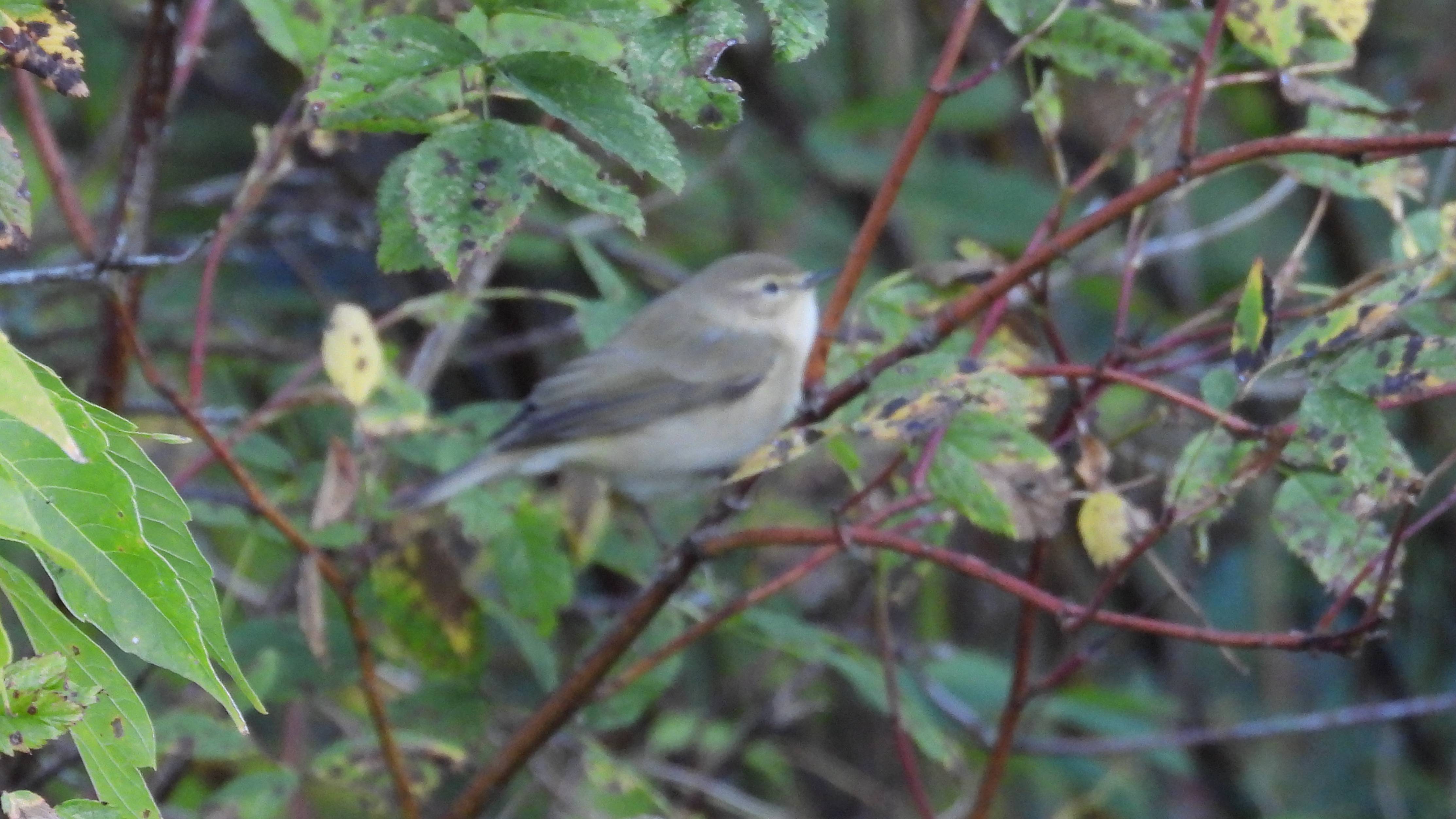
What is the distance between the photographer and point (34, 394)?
2.69 feet

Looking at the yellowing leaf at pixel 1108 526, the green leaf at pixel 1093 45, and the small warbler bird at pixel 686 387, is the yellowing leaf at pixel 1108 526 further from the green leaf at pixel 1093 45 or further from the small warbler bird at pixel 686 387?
the small warbler bird at pixel 686 387

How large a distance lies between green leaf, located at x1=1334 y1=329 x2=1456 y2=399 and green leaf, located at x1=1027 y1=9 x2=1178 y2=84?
1.98 ft

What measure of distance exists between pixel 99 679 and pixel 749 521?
2570 mm

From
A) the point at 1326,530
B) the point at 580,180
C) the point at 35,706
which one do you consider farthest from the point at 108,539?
the point at 1326,530

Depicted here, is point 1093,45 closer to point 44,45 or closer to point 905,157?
point 905,157

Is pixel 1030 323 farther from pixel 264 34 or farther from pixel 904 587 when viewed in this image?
pixel 264 34

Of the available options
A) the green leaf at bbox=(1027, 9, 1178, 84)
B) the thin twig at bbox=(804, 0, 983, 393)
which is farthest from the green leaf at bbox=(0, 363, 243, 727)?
the green leaf at bbox=(1027, 9, 1178, 84)

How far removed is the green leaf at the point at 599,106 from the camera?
3.92 ft

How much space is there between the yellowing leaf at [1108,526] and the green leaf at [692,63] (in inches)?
27.3

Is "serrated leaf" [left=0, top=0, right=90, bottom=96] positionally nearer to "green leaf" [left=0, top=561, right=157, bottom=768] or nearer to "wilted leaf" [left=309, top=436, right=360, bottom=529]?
"green leaf" [left=0, top=561, right=157, bottom=768]

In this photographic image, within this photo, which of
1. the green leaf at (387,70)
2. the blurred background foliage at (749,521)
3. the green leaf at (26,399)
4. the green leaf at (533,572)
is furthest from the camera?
the blurred background foliage at (749,521)

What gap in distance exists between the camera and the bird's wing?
3674 mm

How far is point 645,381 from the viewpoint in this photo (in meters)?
3.91

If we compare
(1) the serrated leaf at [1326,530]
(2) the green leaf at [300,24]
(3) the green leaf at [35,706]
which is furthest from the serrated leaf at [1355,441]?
(2) the green leaf at [300,24]
